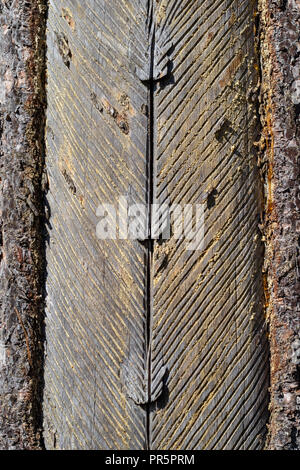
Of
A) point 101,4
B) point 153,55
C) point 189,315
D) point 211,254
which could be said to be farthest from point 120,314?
point 101,4

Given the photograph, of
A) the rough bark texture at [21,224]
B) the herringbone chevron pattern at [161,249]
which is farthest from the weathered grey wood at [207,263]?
the rough bark texture at [21,224]

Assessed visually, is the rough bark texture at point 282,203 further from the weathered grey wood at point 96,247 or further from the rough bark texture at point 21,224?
the rough bark texture at point 21,224

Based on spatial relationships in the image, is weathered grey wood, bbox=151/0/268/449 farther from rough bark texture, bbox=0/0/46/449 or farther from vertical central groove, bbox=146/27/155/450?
rough bark texture, bbox=0/0/46/449

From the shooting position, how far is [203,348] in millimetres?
1999

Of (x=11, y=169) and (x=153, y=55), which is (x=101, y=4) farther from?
(x=11, y=169)

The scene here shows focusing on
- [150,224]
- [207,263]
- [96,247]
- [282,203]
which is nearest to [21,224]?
[96,247]

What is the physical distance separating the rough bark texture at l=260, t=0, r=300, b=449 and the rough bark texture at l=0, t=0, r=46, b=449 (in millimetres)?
755

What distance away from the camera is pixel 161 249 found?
6.59ft

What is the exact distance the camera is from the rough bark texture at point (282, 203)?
2039 millimetres

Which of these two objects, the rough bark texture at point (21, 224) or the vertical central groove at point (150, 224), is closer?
the vertical central groove at point (150, 224)

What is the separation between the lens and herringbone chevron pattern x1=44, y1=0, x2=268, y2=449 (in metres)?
2.00

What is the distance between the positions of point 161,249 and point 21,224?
19.0 inches

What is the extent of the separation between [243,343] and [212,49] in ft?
3.09

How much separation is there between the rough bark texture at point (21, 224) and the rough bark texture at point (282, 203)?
2.48 ft
